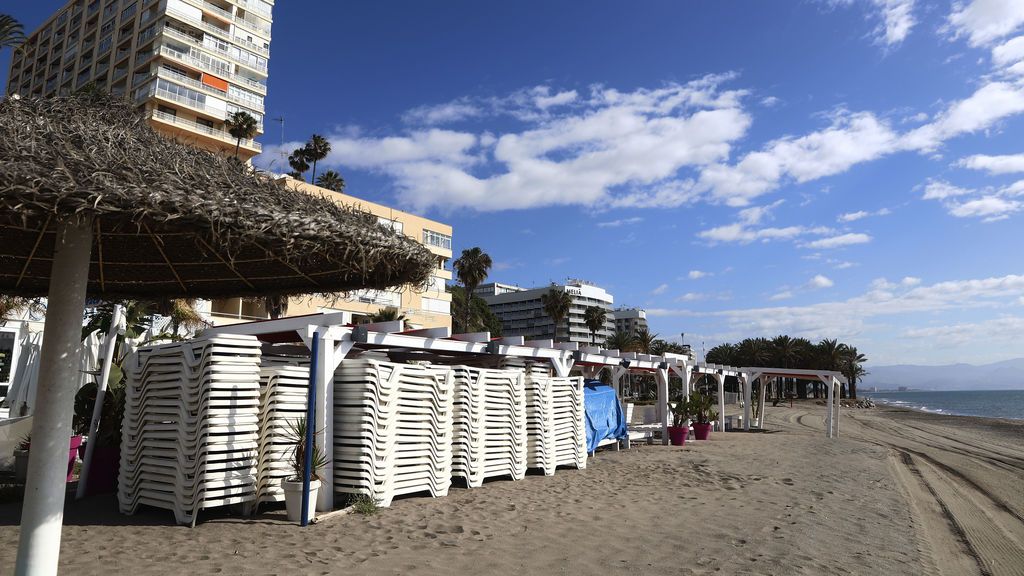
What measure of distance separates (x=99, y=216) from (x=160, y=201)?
20.9 inches

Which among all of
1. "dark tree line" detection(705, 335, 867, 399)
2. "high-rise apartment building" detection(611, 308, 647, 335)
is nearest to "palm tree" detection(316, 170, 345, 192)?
"dark tree line" detection(705, 335, 867, 399)

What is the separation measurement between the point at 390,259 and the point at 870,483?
460 inches

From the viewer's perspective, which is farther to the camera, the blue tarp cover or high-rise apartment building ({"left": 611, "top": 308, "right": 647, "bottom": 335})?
high-rise apartment building ({"left": 611, "top": 308, "right": 647, "bottom": 335})

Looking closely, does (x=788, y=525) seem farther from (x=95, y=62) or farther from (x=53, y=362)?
(x=95, y=62)

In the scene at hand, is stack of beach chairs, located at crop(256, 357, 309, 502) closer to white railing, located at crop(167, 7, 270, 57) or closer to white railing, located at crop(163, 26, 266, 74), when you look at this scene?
white railing, located at crop(163, 26, 266, 74)

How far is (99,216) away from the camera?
3342 millimetres

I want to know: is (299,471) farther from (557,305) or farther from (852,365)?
(852,365)

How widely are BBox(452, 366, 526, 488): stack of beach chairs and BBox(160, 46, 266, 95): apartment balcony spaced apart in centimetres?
4816

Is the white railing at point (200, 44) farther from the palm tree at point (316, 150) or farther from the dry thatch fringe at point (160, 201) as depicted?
the dry thatch fringe at point (160, 201)

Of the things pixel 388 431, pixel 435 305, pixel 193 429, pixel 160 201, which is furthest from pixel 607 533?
pixel 435 305

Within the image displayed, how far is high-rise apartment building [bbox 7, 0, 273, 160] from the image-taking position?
47469 mm

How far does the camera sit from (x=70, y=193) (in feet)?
9.49

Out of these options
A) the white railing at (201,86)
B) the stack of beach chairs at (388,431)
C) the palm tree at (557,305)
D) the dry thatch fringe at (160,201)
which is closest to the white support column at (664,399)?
the stack of beach chairs at (388,431)

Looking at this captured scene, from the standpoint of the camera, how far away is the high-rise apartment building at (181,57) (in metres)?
47.5
